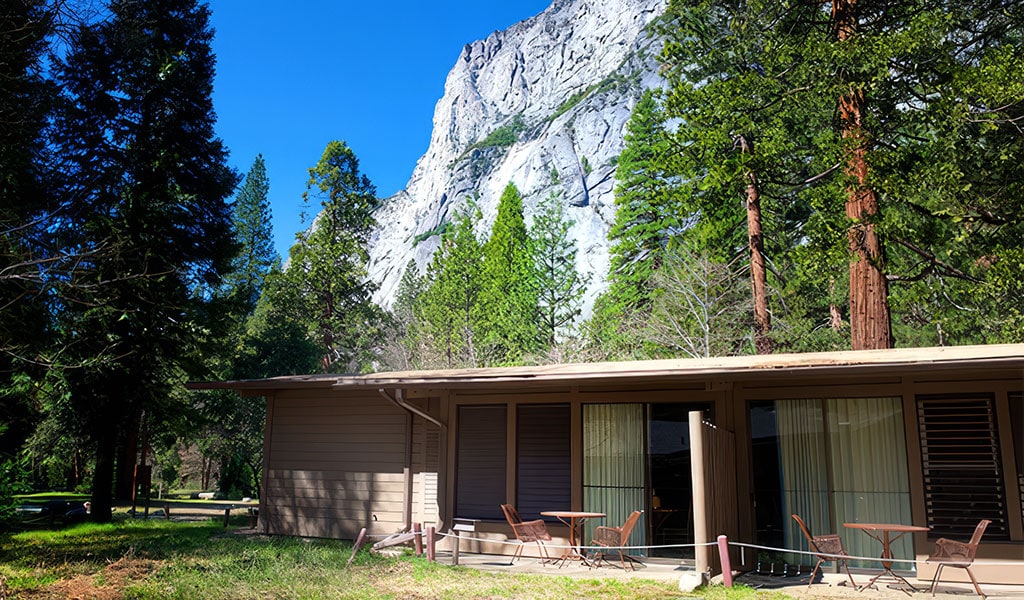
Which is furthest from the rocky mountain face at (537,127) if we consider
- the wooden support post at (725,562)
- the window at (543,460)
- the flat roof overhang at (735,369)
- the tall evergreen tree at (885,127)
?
the wooden support post at (725,562)

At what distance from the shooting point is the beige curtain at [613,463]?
9641mm

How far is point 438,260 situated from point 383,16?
38.9m

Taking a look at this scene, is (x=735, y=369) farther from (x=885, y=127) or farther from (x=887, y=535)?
(x=885, y=127)

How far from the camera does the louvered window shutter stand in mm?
8086

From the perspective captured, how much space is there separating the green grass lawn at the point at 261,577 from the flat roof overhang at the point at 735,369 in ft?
7.34

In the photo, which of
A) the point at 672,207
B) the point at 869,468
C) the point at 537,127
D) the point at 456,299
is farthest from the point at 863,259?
the point at 537,127

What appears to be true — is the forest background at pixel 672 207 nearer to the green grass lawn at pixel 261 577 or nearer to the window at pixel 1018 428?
the green grass lawn at pixel 261 577

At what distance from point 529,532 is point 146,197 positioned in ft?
37.3

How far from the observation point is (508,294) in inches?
1480

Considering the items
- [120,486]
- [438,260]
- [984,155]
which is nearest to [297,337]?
[120,486]

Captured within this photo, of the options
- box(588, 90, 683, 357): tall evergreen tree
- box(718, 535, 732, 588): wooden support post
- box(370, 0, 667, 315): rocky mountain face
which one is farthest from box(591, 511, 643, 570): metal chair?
box(370, 0, 667, 315): rocky mountain face

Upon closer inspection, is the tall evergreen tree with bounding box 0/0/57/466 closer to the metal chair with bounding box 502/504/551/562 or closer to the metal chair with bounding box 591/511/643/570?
the metal chair with bounding box 502/504/551/562

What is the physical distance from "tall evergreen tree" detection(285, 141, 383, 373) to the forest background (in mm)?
8075

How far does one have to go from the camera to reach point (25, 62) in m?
8.24
